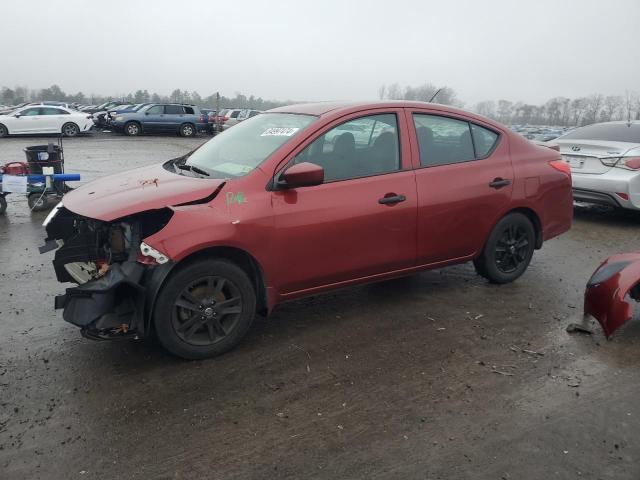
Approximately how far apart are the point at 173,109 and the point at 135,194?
951 inches

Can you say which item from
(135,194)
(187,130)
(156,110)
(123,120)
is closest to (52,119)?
(123,120)

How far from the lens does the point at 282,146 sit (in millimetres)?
3967

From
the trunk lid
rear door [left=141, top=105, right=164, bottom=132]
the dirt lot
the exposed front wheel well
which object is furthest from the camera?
rear door [left=141, top=105, right=164, bottom=132]

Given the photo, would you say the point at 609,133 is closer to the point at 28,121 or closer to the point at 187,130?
the point at 187,130

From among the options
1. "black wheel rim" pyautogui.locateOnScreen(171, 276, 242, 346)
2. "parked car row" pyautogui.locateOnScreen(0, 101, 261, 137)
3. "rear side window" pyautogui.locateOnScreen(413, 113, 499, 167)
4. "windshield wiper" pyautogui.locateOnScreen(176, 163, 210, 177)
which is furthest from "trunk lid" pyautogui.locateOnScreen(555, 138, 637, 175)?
"parked car row" pyautogui.locateOnScreen(0, 101, 261, 137)

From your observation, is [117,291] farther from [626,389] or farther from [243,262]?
[626,389]

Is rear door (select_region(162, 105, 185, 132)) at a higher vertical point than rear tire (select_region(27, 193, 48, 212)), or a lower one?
higher

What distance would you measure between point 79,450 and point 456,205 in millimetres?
3344

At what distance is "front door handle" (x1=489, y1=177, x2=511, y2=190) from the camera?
15.9 ft

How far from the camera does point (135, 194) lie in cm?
369

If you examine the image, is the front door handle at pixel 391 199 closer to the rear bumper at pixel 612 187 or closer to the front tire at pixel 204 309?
the front tire at pixel 204 309

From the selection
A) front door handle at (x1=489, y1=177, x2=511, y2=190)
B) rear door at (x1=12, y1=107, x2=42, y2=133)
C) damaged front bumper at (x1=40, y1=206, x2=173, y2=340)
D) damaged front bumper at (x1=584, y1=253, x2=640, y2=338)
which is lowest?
damaged front bumper at (x1=584, y1=253, x2=640, y2=338)

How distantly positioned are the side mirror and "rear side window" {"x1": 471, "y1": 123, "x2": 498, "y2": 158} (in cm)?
187

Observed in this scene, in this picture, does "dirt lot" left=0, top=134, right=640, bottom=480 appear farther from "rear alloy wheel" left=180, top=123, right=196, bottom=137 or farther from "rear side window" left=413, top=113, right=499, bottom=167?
"rear alloy wheel" left=180, top=123, right=196, bottom=137
